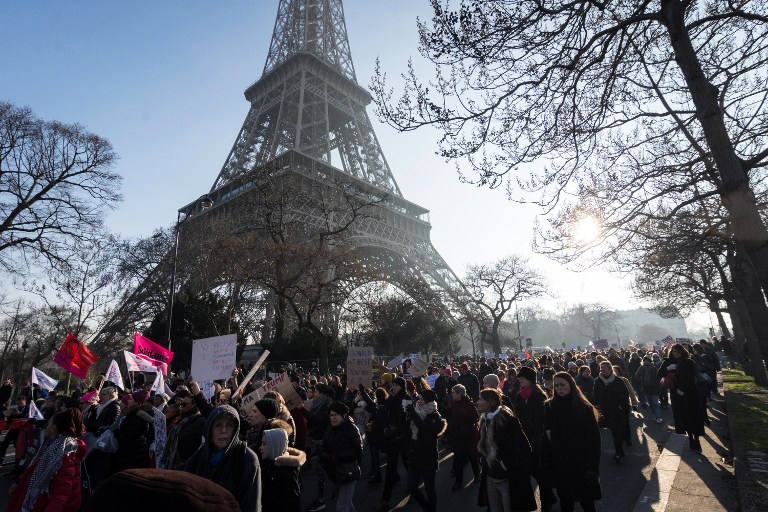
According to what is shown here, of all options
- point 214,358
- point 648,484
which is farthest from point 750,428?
point 214,358

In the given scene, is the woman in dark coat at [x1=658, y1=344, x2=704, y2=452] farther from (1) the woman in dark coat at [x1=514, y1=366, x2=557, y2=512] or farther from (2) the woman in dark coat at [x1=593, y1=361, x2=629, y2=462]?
(1) the woman in dark coat at [x1=514, y1=366, x2=557, y2=512]

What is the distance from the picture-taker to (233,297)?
2580cm

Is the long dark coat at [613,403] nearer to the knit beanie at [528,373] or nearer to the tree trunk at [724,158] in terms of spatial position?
the knit beanie at [528,373]

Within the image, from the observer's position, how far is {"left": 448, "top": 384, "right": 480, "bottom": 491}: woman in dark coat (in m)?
7.45

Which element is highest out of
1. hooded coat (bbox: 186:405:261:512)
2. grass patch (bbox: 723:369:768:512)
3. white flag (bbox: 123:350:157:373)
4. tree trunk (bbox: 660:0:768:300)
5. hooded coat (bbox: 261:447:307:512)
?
tree trunk (bbox: 660:0:768:300)

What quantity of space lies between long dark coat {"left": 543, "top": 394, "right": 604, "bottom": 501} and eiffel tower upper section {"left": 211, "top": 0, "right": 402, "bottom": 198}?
141 ft

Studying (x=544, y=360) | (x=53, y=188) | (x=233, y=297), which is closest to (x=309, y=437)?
(x=544, y=360)

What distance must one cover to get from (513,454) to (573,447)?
0.80 m

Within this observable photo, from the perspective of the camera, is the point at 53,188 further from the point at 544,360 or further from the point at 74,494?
the point at 544,360

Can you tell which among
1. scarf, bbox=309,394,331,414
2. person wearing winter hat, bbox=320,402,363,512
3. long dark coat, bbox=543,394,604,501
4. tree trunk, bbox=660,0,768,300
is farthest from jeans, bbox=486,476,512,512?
tree trunk, bbox=660,0,768,300

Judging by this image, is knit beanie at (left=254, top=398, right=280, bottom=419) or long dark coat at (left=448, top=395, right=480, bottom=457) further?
long dark coat at (left=448, top=395, right=480, bottom=457)

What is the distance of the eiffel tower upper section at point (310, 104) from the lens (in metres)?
49.3

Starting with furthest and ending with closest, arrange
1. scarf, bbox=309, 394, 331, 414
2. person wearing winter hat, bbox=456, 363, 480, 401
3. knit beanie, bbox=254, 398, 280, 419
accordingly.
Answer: person wearing winter hat, bbox=456, 363, 480, 401 < scarf, bbox=309, 394, 331, 414 < knit beanie, bbox=254, 398, 280, 419

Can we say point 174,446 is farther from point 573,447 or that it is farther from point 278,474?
point 573,447
